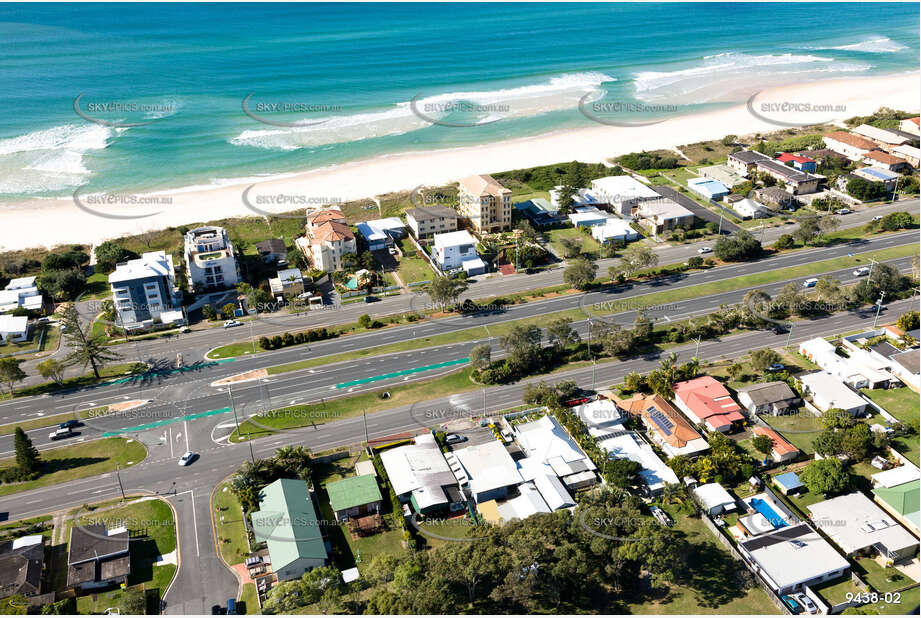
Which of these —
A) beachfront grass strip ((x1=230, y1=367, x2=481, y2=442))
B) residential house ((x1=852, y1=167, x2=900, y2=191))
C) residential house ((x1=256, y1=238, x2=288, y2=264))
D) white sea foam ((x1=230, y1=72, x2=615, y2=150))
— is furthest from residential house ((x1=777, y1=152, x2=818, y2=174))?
residential house ((x1=256, y1=238, x2=288, y2=264))

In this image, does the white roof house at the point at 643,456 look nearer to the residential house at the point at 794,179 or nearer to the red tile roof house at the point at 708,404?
the red tile roof house at the point at 708,404

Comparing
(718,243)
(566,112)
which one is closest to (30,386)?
(718,243)

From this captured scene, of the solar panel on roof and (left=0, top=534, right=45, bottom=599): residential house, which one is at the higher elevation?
(left=0, top=534, right=45, bottom=599): residential house

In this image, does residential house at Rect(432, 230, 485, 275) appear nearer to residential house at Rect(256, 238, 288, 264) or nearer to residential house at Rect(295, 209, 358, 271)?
residential house at Rect(295, 209, 358, 271)

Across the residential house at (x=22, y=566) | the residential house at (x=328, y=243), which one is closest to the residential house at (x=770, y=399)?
the residential house at (x=328, y=243)

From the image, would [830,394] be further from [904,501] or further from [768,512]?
[768,512]

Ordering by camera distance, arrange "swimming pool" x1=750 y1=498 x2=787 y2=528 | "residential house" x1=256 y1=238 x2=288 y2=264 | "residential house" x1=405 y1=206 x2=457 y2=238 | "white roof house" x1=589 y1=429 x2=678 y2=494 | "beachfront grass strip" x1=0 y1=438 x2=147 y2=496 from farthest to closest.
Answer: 1. "residential house" x1=405 y1=206 x2=457 y2=238
2. "residential house" x1=256 y1=238 x2=288 y2=264
3. "beachfront grass strip" x1=0 y1=438 x2=147 y2=496
4. "white roof house" x1=589 y1=429 x2=678 y2=494
5. "swimming pool" x1=750 y1=498 x2=787 y2=528
